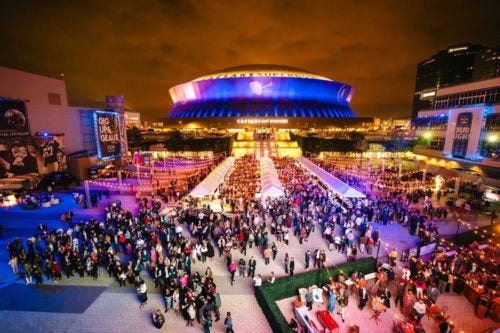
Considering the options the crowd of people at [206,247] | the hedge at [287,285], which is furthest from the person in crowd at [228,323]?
the hedge at [287,285]

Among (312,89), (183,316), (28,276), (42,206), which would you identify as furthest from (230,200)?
(312,89)

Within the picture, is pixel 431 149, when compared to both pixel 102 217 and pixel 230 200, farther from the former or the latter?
pixel 102 217

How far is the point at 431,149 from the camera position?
3216 cm

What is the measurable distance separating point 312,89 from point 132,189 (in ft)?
178

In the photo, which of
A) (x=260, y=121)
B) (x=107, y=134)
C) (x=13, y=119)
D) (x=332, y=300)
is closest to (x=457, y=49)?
(x=260, y=121)

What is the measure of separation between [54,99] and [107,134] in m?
5.54

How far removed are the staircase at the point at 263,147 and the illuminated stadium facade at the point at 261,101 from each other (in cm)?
591

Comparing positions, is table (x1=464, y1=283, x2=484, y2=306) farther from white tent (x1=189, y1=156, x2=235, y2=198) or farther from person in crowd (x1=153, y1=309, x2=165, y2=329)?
white tent (x1=189, y1=156, x2=235, y2=198)

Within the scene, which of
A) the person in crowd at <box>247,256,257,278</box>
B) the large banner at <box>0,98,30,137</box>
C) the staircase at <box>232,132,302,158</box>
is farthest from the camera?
the staircase at <box>232,132,302,158</box>

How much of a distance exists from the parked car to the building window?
744cm

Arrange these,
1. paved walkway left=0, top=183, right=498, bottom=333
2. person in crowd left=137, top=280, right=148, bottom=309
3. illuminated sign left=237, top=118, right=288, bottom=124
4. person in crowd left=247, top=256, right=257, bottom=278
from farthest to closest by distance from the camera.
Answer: illuminated sign left=237, top=118, right=288, bottom=124 → person in crowd left=247, top=256, right=257, bottom=278 → person in crowd left=137, top=280, right=148, bottom=309 → paved walkway left=0, top=183, right=498, bottom=333

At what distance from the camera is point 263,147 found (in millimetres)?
41062

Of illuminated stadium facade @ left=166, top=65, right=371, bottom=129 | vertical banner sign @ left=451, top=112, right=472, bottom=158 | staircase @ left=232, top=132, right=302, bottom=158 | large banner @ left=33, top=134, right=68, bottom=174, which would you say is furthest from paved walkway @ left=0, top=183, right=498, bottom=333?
illuminated stadium facade @ left=166, top=65, right=371, bottom=129

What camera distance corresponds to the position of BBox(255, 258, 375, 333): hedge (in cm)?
774
